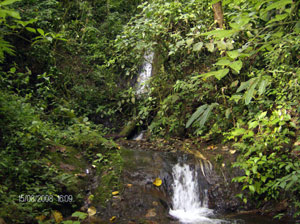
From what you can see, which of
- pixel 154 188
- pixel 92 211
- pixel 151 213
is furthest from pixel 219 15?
pixel 92 211

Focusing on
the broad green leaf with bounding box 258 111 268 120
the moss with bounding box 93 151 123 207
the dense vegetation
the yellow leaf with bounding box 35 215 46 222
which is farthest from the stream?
the broad green leaf with bounding box 258 111 268 120

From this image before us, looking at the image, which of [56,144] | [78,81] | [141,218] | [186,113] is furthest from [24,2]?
[141,218]

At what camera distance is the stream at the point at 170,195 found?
3.81 m

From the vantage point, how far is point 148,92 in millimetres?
7543

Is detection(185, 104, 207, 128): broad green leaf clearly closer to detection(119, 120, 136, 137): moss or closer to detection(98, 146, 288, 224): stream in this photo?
detection(98, 146, 288, 224): stream

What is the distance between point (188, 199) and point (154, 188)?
72 cm

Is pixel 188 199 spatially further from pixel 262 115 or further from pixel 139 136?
pixel 139 136

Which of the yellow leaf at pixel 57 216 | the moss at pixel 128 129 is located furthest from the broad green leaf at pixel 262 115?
the moss at pixel 128 129

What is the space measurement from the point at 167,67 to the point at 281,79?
349cm

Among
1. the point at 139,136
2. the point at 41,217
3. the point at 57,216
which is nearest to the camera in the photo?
the point at 41,217

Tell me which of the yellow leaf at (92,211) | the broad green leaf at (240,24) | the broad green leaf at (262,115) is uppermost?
the broad green leaf at (262,115)

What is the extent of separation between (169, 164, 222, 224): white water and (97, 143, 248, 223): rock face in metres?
0.10

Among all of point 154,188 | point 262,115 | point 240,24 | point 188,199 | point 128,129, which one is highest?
point 128,129

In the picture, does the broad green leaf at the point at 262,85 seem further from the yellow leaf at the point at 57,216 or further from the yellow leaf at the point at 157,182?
the yellow leaf at the point at 157,182
